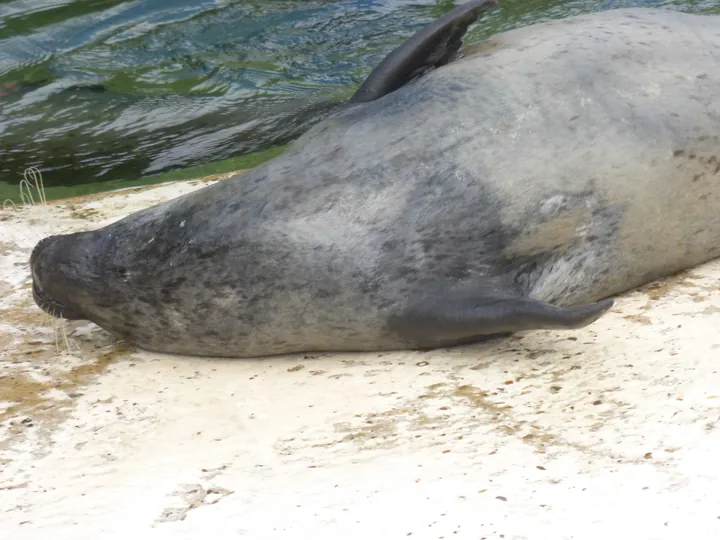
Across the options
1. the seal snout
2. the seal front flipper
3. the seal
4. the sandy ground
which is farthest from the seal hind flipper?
the seal snout

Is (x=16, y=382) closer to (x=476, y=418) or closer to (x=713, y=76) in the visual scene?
(x=476, y=418)

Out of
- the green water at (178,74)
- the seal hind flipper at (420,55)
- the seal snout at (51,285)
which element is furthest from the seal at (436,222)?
the green water at (178,74)

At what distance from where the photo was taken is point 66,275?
11.9ft

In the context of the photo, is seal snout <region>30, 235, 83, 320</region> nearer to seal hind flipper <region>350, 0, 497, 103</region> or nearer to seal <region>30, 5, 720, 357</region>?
seal <region>30, 5, 720, 357</region>

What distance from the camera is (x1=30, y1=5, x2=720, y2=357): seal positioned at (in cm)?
336

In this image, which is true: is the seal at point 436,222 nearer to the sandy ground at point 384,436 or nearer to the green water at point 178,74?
the sandy ground at point 384,436

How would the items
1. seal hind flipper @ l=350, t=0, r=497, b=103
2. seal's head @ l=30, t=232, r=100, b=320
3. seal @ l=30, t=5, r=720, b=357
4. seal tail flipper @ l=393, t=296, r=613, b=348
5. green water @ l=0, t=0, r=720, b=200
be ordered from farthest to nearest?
green water @ l=0, t=0, r=720, b=200
seal hind flipper @ l=350, t=0, r=497, b=103
seal's head @ l=30, t=232, r=100, b=320
seal @ l=30, t=5, r=720, b=357
seal tail flipper @ l=393, t=296, r=613, b=348

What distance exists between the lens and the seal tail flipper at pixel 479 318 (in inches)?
118

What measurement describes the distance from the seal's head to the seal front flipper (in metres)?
1.14

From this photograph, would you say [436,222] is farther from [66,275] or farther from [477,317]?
[66,275]

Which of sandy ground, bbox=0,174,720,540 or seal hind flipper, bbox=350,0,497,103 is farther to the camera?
seal hind flipper, bbox=350,0,497,103

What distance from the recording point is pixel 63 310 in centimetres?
368

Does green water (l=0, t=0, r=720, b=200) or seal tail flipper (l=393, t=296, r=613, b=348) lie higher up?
green water (l=0, t=0, r=720, b=200)

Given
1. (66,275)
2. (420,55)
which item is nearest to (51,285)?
(66,275)
